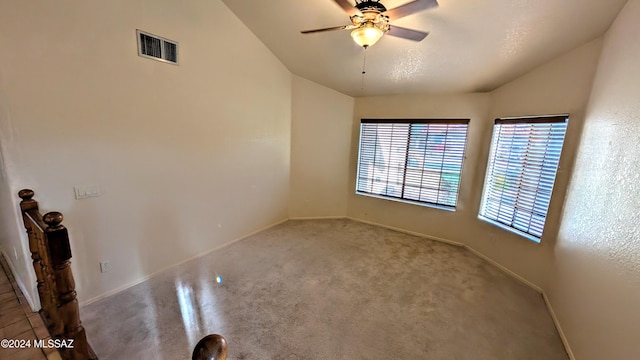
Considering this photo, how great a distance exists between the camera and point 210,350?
643 millimetres

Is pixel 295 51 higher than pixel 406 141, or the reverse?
pixel 295 51

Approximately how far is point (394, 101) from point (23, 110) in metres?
4.32

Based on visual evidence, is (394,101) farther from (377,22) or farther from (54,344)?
(54,344)

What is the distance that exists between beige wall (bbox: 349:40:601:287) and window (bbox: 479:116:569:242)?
0.09 m

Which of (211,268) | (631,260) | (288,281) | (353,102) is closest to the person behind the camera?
(631,260)

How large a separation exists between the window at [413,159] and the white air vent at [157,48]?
3.08m

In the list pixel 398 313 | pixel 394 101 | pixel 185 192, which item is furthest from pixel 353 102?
pixel 398 313

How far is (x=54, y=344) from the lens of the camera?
1646mm

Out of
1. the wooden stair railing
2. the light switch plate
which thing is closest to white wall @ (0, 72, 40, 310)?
the wooden stair railing

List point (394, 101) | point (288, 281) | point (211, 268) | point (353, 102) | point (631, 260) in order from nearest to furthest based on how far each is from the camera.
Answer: point (631, 260), point (288, 281), point (211, 268), point (394, 101), point (353, 102)

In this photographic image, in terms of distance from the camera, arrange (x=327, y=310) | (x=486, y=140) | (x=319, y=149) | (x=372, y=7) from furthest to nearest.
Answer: (x=319, y=149)
(x=486, y=140)
(x=327, y=310)
(x=372, y=7)

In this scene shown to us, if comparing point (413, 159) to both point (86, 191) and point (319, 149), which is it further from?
point (86, 191)

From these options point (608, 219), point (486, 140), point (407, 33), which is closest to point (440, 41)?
point (407, 33)

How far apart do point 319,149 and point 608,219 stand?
365 cm
